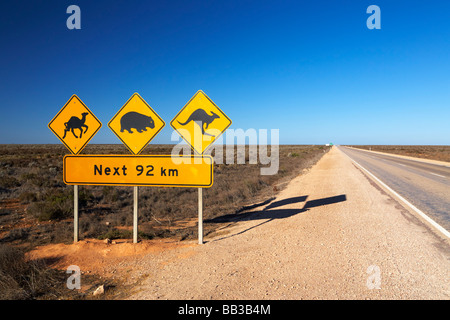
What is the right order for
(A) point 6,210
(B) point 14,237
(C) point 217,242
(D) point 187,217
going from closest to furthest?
(C) point 217,242
(B) point 14,237
(D) point 187,217
(A) point 6,210

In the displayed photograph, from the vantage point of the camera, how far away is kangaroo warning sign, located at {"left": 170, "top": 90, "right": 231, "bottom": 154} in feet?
17.8

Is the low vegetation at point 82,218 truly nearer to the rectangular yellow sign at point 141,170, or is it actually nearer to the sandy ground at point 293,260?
the sandy ground at point 293,260

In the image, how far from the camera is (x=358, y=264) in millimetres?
3854

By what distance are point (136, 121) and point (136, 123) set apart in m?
0.04

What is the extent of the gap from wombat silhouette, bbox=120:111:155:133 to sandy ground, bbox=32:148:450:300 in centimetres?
252

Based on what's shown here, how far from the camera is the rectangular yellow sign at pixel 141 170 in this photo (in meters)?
5.34

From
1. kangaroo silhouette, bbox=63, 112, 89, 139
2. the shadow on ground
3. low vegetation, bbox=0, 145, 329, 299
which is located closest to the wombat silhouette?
kangaroo silhouette, bbox=63, 112, 89, 139

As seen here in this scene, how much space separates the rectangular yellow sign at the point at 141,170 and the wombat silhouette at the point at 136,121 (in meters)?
0.66

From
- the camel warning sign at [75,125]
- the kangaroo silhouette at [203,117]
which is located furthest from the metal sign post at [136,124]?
the kangaroo silhouette at [203,117]

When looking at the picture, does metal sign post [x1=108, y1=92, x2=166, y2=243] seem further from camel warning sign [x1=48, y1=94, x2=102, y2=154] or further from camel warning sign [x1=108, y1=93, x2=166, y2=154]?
camel warning sign [x1=48, y1=94, x2=102, y2=154]

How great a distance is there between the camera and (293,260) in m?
4.09
